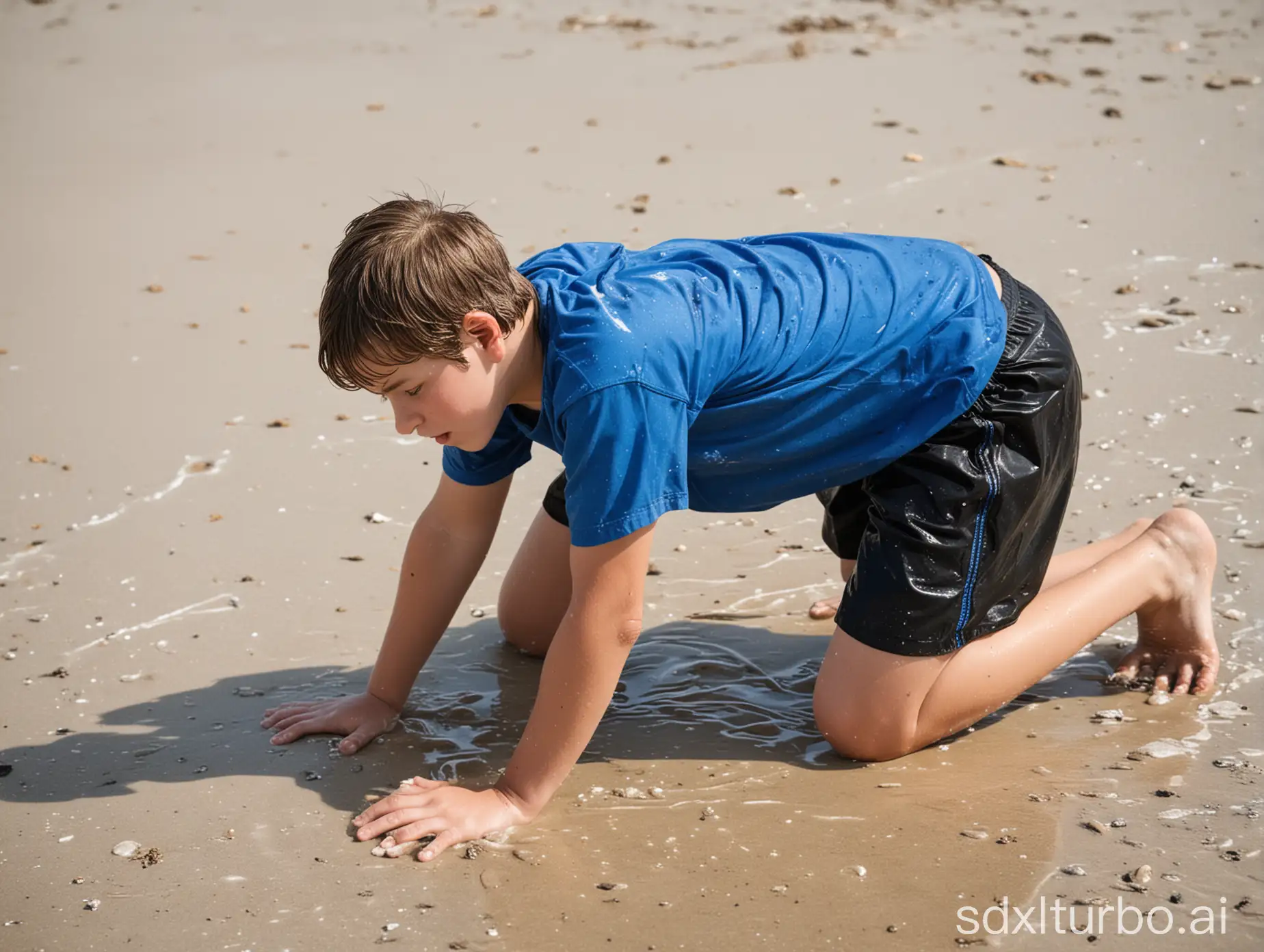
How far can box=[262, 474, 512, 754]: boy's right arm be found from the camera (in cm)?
259

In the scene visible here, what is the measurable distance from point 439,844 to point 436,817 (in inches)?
2.3

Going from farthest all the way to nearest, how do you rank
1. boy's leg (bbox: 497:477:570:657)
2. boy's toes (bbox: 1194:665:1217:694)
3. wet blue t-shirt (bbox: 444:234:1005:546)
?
boy's leg (bbox: 497:477:570:657) → boy's toes (bbox: 1194:665:1217:694) → wet blue t-shirt (bbox: 444:234:1005:546)

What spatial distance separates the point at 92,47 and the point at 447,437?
18.3 ft

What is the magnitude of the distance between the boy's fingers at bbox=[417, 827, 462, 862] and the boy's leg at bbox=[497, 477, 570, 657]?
71 centimetres

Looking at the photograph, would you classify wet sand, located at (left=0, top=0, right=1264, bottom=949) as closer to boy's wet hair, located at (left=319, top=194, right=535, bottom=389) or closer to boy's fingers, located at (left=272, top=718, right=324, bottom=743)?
boy's fingers, located at (left=272, top=718, right=324, bottom=743)

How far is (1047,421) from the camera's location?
243 cm

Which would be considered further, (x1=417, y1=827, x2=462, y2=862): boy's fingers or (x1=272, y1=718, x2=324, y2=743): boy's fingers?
(x1=272, y1=718, x2=324, y2=743): boy's fingers

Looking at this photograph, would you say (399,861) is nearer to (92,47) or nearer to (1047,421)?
(1047,421)

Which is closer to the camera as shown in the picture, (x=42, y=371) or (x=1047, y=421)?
(x=1047, y=421)

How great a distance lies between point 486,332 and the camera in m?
2.08

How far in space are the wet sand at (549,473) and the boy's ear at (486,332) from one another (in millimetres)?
852

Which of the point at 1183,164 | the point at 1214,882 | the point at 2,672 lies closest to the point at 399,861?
the point at 2,672

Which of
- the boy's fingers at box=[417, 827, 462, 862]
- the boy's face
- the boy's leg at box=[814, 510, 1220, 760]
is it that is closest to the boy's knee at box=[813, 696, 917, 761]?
the boy's leg at box=[814, 510, 1220, 760]

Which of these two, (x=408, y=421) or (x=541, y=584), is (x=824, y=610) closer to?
(x=541, y=584)
